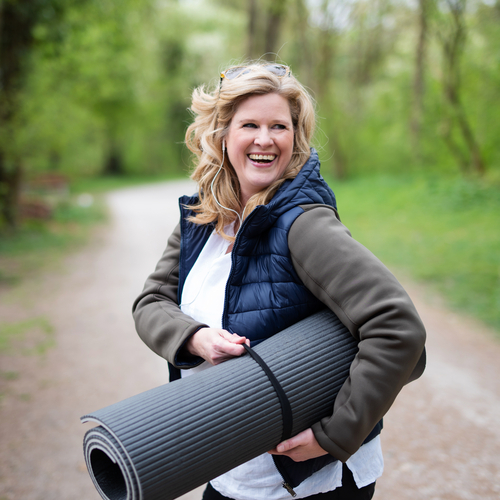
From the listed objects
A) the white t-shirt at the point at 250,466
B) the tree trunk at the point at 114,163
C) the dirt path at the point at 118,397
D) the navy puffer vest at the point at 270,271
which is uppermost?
the navy puffer vest at the point at 270,271

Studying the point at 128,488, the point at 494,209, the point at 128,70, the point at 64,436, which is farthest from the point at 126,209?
the point at 128,488

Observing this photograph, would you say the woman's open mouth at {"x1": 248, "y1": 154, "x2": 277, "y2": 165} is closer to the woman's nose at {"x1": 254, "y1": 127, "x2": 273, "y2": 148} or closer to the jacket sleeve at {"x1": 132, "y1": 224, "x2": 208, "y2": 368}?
the woman's nose at {"x1": 254, "y1": 127, "x2": 273, "y2": 148}

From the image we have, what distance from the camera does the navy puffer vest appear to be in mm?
1435

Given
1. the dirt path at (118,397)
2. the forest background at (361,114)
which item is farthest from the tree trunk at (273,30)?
the dirt path at (118,397)

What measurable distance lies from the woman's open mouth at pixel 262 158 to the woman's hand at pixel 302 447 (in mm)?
909

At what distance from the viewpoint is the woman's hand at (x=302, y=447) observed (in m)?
1.35

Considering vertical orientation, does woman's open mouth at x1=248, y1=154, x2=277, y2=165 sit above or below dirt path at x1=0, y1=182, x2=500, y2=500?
above

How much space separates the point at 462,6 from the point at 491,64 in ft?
6.18

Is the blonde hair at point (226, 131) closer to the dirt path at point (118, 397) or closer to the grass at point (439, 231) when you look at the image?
the dirt path at point (118, 397)

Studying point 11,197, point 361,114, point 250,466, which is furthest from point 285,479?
point 361,114

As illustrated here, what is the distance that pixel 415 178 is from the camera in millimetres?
14633

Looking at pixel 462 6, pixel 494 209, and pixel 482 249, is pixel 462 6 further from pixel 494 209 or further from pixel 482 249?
pixel 482 249

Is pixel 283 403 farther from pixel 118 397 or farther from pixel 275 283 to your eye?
pixel 118 397

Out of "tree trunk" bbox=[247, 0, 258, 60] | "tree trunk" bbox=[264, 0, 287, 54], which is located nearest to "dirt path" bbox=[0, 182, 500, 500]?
"tree trunk" bbox=[264, 0, 287, 54]
